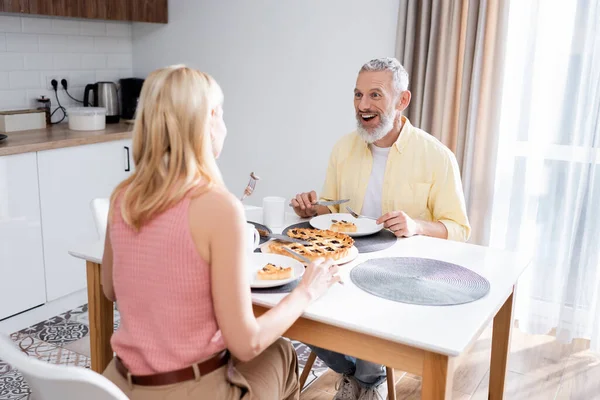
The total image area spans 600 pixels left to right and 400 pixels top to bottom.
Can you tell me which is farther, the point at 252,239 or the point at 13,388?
the point at 13,388

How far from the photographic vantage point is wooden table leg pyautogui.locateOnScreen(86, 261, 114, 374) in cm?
184

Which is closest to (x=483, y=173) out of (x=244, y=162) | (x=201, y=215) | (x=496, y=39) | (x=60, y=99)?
(x=496, y=39)

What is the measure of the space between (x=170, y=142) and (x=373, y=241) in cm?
90

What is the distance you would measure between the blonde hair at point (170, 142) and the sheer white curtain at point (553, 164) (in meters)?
2.11

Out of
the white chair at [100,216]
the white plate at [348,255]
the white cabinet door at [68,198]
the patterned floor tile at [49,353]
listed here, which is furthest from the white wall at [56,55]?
the white plate at [348,255]

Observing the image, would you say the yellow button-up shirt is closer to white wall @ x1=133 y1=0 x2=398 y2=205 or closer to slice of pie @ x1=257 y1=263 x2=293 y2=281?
slice of pie @ x1=257 y1=263 x2=293 y2=281

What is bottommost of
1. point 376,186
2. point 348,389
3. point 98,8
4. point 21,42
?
point 348,389

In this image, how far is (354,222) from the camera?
2.12 m

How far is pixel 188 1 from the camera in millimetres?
3955

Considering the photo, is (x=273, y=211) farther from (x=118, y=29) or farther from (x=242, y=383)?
(x=118, y=29)

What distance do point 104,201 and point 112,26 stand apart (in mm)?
2419

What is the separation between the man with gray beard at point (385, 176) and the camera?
225cm

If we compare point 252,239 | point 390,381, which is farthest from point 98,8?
point 390,381

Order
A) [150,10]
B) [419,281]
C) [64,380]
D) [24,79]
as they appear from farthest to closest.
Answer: [150,10]
[24,79]
[419,281]
[64,380]
